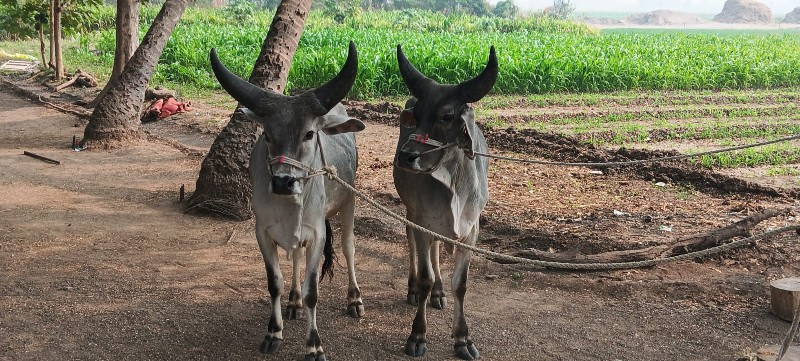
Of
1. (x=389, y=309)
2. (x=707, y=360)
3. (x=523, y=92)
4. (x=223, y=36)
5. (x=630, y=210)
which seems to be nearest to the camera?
(x=707, y=360)

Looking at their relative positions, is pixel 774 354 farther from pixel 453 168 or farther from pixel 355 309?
pixel 355 309

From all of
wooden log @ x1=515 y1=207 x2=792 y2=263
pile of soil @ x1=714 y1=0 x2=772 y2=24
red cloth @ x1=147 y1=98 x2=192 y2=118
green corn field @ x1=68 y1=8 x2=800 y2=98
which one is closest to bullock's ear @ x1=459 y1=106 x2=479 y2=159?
wooden log @ x1=515 y1=207 x2=792 y2=263

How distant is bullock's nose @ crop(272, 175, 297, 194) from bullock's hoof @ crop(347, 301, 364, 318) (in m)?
1.66

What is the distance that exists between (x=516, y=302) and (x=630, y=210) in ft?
10.2

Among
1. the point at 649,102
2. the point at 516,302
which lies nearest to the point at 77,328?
the point at 516,302

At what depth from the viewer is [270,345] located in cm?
575

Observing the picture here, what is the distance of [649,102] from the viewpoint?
62.7 ft

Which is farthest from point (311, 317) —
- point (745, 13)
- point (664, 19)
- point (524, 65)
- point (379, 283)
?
point (664, 19)

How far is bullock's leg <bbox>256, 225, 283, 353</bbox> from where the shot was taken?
18.9 feet

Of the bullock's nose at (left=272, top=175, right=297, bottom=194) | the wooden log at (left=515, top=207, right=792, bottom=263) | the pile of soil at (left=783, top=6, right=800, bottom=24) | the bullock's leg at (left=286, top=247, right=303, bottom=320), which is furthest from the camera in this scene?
the pile of soil at (left=783, top=6, right=800, bottom=24)

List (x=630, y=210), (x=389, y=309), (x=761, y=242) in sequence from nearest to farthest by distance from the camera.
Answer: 1. (x=389, y=309)
2. (x=761, y=242)
3. (x=630, y=210)

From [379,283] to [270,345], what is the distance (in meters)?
1.70

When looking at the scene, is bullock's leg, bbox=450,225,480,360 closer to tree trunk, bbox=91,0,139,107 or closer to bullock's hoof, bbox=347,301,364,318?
bullock's hoof, bbox=347,301,364,318

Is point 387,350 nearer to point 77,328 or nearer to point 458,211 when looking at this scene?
→ point 458,211
